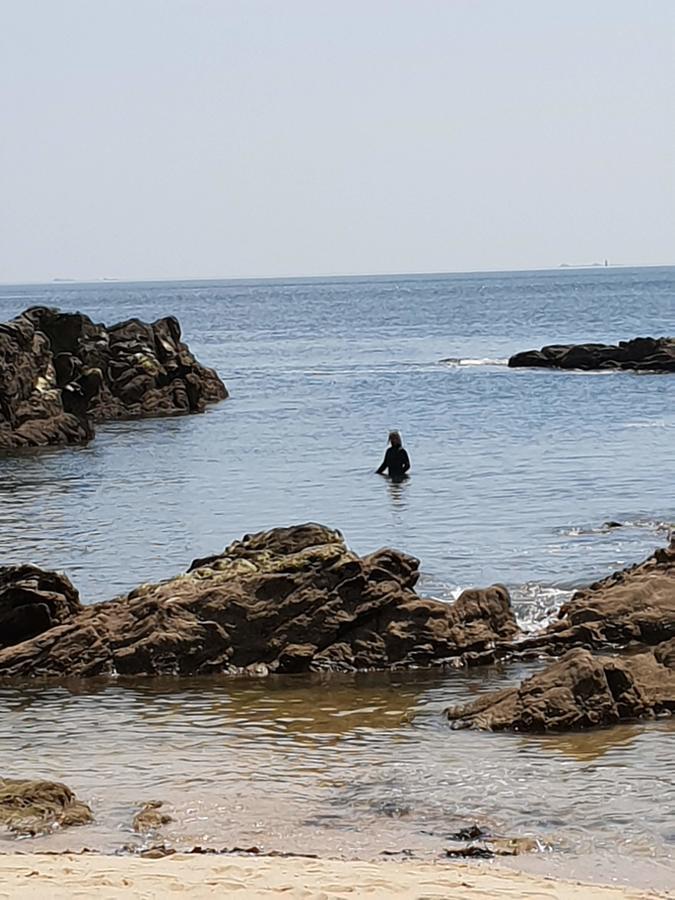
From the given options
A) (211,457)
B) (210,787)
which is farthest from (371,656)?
(211,457)

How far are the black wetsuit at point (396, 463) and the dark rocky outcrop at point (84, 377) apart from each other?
1333 centimetres

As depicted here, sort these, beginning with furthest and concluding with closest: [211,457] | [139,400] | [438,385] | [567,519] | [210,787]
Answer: [438,385]
[139,400]
[211,457]
[567,519]
[210,787]

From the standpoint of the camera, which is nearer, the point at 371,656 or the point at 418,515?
the point at 371,656

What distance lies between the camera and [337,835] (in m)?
10.1

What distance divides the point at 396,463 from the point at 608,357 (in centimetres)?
3919

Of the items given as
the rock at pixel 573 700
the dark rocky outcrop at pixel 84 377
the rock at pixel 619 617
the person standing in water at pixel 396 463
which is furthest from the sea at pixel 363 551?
the dark rocky outcrop at pixel 84 377

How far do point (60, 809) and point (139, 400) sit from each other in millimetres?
40059

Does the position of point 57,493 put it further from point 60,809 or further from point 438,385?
point 438,385

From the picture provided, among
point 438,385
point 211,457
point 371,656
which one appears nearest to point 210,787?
point 371,656

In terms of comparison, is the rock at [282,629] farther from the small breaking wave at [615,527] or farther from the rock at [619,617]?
the small breaking wave at [615,527]

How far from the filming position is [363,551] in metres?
22.1

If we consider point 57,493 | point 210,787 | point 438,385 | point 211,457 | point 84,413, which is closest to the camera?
point 210,787

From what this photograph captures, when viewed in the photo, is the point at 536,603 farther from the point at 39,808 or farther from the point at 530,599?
the point at 39,808

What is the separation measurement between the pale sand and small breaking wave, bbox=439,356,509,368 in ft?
198
